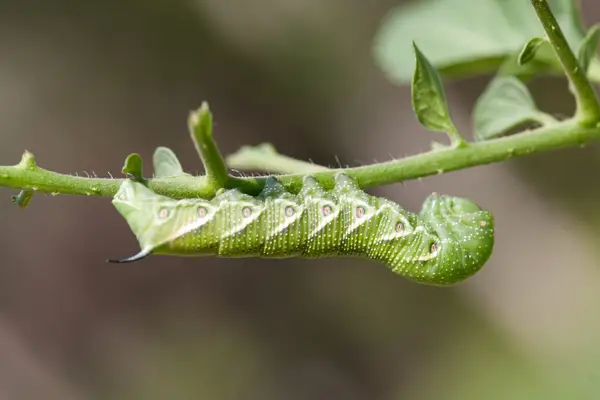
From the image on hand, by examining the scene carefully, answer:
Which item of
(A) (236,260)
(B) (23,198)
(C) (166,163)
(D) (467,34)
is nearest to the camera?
(B) (23,198)

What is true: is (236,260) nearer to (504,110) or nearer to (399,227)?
(399,227)

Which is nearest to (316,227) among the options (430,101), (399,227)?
(399,227)

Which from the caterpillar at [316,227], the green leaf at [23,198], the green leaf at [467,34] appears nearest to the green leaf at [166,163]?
the caterpillar at [316,227]

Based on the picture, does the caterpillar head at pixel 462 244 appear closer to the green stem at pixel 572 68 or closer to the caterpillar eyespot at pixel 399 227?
the caterpillar eyespot at pixel 399 227

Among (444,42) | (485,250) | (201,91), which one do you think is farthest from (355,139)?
(485,250)

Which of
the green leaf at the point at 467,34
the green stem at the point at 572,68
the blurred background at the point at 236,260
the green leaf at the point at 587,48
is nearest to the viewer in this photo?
the green stem at the point at 572,68

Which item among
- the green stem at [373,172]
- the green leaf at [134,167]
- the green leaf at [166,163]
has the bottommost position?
the green stem at [373,172]
